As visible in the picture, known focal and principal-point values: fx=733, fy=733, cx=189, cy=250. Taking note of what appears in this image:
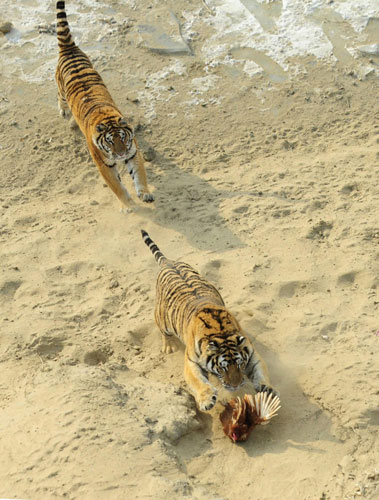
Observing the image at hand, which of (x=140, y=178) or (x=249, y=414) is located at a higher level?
(x=249, y=414)

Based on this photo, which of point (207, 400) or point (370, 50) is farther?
point (370, 50)

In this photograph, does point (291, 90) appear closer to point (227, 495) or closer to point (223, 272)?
point (223, 272)

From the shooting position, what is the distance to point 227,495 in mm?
4270

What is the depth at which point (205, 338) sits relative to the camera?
4.71m

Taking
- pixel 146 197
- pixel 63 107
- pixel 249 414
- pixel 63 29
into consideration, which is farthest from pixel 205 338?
pixel 63 29

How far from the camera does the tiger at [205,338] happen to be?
15.1 ft

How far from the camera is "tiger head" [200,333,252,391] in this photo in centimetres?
457

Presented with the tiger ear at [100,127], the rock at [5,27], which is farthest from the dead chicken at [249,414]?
the rock at [5,27]

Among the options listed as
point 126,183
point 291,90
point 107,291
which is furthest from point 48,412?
point 291,90

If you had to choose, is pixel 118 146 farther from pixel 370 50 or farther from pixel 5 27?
pixel 370 50

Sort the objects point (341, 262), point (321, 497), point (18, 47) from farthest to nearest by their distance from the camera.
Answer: point (18, 47) → point (341, 262) → point (321, 497)

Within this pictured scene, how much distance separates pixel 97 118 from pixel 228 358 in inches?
135

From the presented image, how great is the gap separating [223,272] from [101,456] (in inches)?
89.0

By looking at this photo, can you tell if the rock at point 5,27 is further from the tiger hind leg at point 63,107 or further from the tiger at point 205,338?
the tiger at point 205,338
